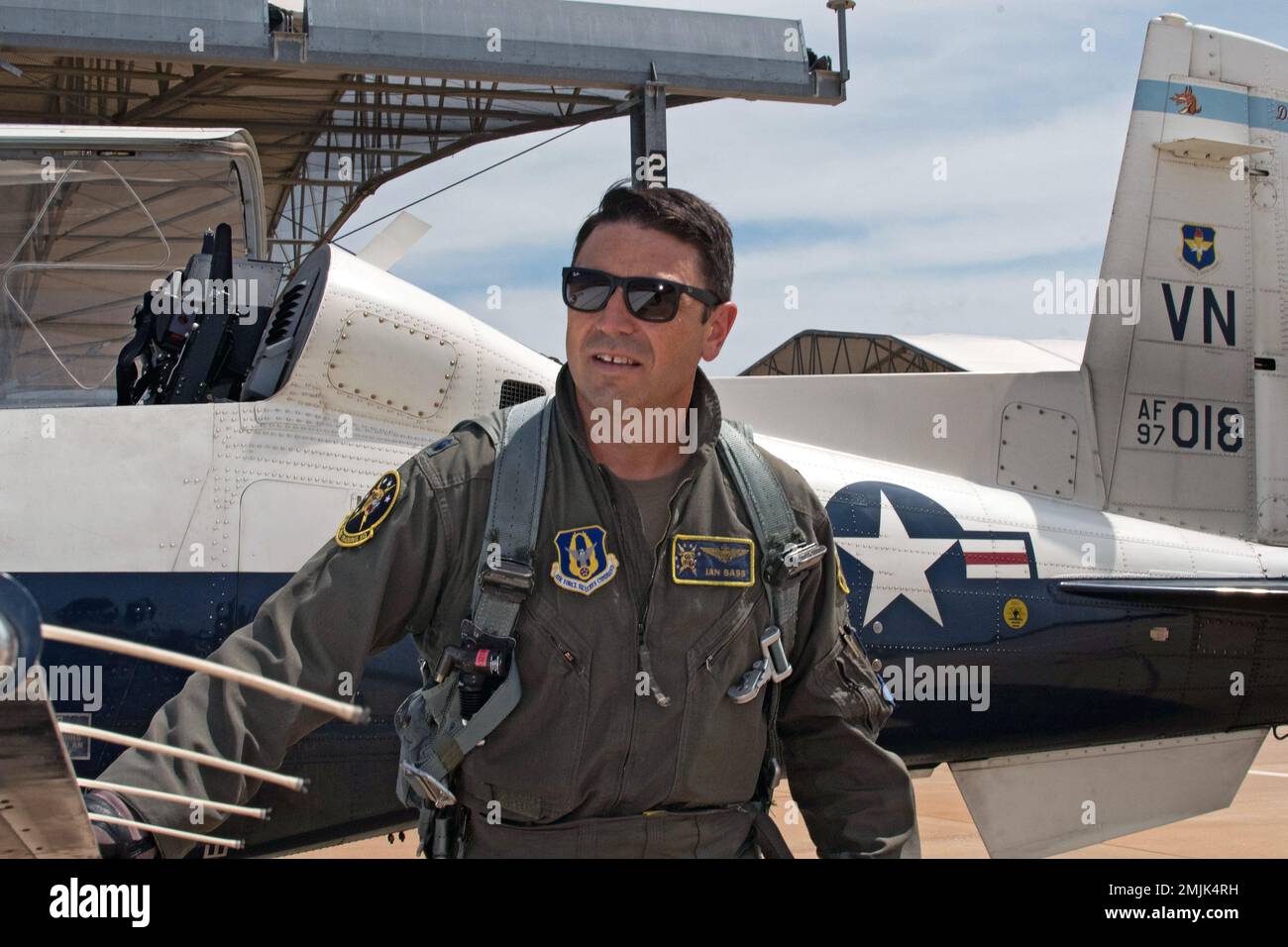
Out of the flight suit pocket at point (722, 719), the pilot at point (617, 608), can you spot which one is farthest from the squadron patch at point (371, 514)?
the flight suit pocket at point (722, 719)

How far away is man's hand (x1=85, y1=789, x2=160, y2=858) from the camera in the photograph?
5.16ft

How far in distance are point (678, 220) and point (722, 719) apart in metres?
0.78

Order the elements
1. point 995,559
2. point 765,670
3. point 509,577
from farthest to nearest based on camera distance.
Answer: point 995,559
point 765,670
point 509,577

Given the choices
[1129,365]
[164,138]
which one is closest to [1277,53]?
[1129,365]

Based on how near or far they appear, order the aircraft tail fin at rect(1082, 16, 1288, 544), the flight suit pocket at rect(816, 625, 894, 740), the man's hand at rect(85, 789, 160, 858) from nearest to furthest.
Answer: the man's hand at rect(85, 789, 160, 858) < the flight suit pocket at rect(816, 625, 894, 740) < the aircraft tail fin at rect(1082, 16, 1288, 544)

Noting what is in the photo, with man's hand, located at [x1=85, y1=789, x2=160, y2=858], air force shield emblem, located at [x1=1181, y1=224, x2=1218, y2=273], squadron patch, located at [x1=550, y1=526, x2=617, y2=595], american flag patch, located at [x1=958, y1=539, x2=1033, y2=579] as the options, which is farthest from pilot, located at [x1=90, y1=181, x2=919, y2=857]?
air force shield emblem, located at [x1=1181, y1=224, x2=1218, y2=273]

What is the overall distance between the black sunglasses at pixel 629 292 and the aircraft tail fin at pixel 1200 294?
376cm

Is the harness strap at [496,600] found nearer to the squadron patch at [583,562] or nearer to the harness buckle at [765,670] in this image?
the squadron patch at [583,562]

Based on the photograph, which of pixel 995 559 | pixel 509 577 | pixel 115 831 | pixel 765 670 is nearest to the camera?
pixel 115 831

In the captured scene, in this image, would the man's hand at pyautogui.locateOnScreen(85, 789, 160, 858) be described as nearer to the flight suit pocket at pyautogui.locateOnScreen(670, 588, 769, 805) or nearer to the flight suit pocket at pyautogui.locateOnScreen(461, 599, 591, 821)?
the flight suit pocket at pyautogui.locateOnScreen(461, 599, 591, 821)

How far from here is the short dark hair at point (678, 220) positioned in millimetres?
1948

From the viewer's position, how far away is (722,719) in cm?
194

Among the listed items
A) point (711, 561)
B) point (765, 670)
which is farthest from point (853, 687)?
point (711, 561)

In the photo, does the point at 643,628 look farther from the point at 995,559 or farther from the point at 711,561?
the point at 995,559
